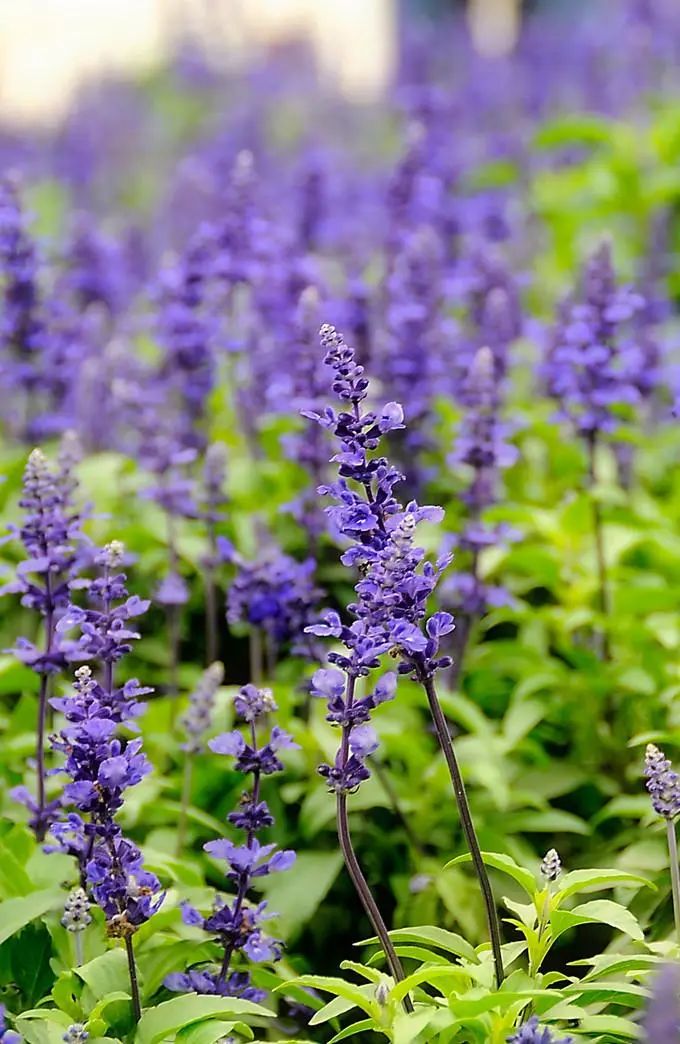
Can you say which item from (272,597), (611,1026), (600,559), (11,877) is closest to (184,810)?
(11,877)

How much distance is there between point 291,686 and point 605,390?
146 centimetres

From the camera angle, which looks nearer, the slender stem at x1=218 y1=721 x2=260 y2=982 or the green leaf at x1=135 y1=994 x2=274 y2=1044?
the green leaf at x1=135 y1=994 x2=274 y2=1044

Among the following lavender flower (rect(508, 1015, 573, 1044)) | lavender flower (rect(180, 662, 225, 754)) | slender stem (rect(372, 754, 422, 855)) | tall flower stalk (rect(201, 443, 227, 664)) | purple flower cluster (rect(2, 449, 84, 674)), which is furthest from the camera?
tall flower stalk (rect(201, 443, 227, 664))

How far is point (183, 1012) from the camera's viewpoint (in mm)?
2551

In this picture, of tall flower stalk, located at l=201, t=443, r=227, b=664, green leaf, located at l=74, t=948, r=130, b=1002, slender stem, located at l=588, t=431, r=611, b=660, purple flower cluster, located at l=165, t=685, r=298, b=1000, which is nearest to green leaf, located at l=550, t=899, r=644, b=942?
purple flower cluster, located at l=165, t=685, r=298, b=1000

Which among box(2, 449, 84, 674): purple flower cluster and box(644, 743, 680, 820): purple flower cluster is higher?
box(2, 449, 84, 674): purple flower cluster

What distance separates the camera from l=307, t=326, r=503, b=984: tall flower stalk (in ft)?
7.68

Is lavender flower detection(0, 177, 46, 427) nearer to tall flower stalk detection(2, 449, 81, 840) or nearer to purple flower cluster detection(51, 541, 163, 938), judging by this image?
tall flower stalk detection(2, 449, 81, 840)

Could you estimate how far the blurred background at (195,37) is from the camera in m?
14.4

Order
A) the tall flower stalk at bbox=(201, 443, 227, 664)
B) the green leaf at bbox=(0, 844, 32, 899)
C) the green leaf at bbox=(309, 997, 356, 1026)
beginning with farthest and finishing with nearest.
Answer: the tall flower stalk at bbox=(201, 443, 227, 664), the green leaf at bbox=(0, 844, 32, 899), the green leaf at bbox=(309, 997, 356, 1026)

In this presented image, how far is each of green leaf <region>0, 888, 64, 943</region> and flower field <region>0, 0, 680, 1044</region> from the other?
16 millimetres

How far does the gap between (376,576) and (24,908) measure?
4.09 ft

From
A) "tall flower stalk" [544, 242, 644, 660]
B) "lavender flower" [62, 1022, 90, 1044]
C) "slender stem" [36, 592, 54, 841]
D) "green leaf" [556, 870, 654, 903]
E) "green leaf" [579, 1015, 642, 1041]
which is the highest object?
"tall flower stalk" [544, 242, 644, 660]

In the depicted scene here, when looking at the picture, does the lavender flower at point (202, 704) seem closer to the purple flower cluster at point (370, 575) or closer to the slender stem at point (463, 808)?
the purple flower cluster at point (370, 575)
